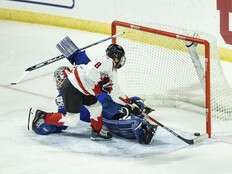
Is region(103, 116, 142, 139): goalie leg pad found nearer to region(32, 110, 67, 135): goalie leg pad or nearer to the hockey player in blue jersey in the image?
the hockey player in blue jersey

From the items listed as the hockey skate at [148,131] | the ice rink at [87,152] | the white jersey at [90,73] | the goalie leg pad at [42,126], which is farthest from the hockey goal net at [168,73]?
the goalie leg pad at [42,126]

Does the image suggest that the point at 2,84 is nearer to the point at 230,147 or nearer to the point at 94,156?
A: the point at 94,156

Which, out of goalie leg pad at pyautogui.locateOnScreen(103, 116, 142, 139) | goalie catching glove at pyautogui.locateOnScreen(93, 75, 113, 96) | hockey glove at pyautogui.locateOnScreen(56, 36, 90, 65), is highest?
hockey glove at pyautogui.locateOnScreen(56, 36, 90, 65)

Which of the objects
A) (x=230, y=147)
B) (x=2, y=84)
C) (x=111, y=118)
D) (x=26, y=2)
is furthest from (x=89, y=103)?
(x=26, y=2)

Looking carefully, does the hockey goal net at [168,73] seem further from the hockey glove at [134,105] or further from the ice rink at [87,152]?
the hockey glove at [134,105]

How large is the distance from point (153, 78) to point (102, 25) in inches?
91.2

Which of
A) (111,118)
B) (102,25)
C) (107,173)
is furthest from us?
(102,25)

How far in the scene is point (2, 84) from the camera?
6078 millimetres

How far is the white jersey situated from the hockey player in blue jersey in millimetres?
A: 20

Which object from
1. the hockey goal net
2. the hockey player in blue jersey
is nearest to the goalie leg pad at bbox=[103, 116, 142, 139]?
the hockey player in blue jersey

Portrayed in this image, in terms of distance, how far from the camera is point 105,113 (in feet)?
15.1

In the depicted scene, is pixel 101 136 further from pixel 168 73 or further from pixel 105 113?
pixel 168 73

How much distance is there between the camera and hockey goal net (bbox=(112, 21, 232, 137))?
15.7 ft

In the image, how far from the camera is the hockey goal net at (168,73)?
4.78m
